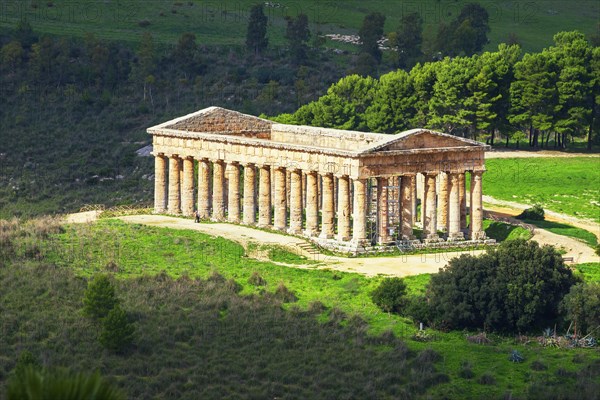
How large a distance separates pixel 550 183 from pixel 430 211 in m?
27.2

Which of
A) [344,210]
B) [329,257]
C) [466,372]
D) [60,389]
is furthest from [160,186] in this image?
[60,389]

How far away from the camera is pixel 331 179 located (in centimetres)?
10581

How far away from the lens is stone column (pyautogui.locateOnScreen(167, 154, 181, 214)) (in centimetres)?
12105

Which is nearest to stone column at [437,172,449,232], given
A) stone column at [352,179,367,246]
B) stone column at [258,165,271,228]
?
stone column at [352,179,367,246]

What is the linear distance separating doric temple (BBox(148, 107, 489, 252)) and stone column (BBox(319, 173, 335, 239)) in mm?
68

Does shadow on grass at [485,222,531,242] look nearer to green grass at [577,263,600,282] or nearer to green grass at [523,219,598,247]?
green grass at [523,219,598,247]

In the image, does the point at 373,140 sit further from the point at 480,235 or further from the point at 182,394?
the point at 182,394

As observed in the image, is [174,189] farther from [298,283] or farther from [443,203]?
[298,283]

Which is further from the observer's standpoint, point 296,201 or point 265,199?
point 265,199

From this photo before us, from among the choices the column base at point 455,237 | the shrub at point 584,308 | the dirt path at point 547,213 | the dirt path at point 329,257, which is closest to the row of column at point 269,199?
the dirt path at point 329,257

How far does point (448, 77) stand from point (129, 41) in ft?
203

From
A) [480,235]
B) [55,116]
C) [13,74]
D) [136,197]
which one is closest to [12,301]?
[480,235]

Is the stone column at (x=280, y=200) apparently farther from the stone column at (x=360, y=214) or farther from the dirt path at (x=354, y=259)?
the stone column at (x=360, y=214)

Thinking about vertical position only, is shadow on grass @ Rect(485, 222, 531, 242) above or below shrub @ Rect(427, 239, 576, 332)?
below
